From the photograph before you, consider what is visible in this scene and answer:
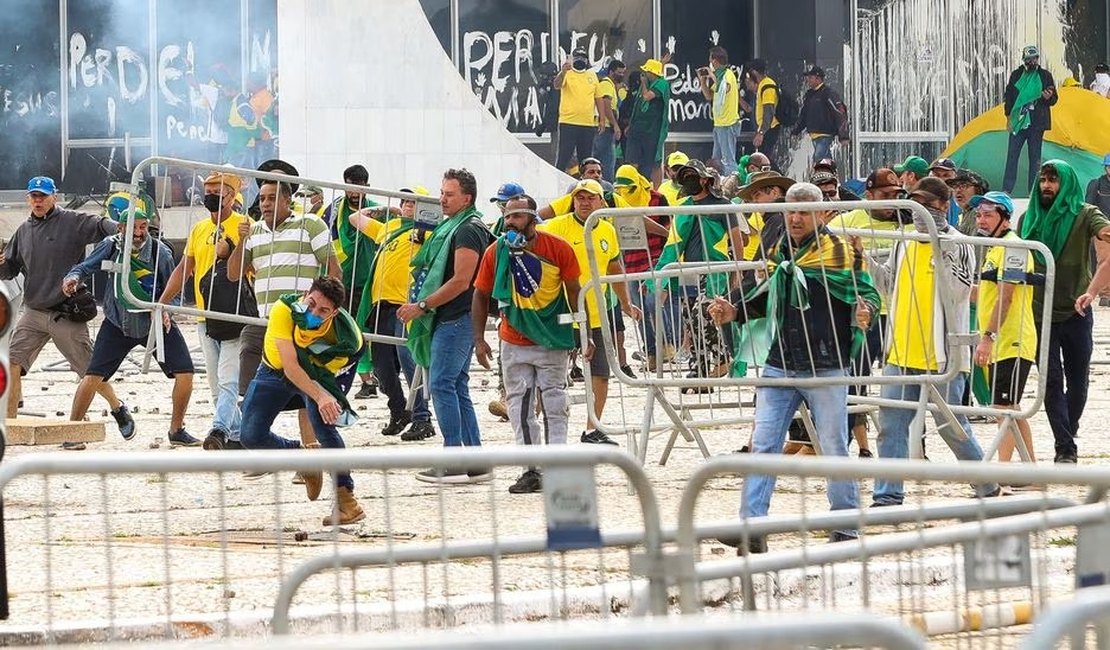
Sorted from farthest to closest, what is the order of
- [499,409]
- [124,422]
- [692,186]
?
1. [499,409]
2. [692,186]
3. [124,422]

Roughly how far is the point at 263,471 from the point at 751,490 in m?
2.80

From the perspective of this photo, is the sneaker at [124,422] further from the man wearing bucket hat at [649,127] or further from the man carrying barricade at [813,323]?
the man wearing bucket hat at [649,127]

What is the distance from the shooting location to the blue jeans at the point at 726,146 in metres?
26.4

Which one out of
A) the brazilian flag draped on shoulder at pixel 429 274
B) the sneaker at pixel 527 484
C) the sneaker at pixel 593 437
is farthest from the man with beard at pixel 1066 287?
the brazilian flag draped on shoulder at pixel 429 274

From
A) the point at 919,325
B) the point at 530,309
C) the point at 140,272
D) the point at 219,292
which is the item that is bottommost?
the point at 919,325

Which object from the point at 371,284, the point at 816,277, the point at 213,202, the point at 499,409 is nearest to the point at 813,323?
the point at 816,277

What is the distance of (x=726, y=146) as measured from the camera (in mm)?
26406

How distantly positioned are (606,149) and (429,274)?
1550 cm

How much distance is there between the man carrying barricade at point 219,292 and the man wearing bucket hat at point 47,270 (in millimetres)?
599

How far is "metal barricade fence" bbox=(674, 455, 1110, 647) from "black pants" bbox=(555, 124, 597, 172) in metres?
20.4

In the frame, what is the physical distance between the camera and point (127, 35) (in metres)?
24.8

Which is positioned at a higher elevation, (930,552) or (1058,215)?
(1058,215)

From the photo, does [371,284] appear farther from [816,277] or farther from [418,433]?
[816,277]

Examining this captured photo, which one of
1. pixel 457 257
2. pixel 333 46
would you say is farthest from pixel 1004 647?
pixel 333 46
